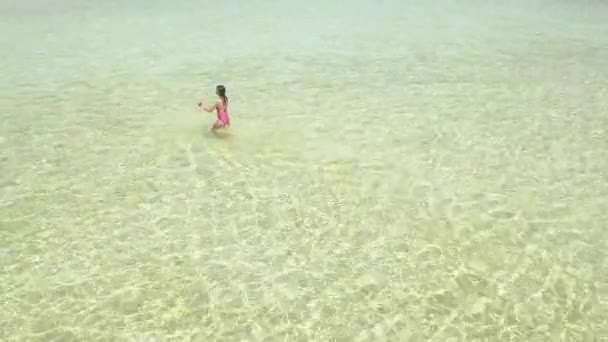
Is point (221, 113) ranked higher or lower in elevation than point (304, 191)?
higher

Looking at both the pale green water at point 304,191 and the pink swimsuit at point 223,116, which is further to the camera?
the pink swimsuit at point 223,116

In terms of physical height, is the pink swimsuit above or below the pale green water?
above

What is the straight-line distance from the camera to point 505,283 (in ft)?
7.76

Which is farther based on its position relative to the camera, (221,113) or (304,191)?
(221,113)

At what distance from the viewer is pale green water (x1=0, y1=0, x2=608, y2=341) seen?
2203mm

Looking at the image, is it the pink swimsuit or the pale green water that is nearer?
the pale green water

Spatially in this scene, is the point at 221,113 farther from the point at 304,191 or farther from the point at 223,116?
the point at 304,191

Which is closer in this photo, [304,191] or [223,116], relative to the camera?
[304,191]

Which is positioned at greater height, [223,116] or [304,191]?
[223,116]

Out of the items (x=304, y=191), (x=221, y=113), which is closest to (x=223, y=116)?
(x=221, y=113)

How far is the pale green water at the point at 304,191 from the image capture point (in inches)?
86.7

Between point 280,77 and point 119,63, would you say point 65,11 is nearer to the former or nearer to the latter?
point 119,63

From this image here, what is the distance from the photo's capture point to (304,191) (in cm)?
300

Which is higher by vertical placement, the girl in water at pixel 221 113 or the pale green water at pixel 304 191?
the girl in water at pixel 221 113
